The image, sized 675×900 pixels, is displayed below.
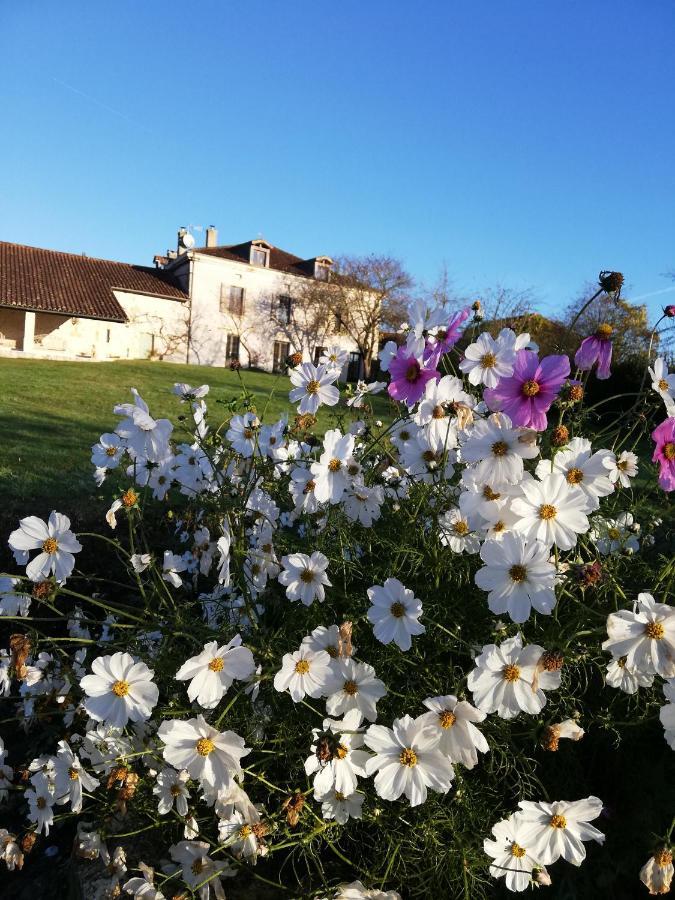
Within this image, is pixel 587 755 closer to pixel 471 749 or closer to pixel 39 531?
pixel 471 749

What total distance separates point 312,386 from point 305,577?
53cm

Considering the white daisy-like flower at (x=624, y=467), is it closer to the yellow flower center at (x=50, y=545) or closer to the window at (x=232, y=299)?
the yellow flower center at (x=50, y=545)

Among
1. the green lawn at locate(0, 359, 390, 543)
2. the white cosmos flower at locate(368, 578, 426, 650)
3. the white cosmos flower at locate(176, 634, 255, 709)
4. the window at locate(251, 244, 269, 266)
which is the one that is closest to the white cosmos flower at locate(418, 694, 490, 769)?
the white cosmos flower at locate(368, 578, 426, 650)

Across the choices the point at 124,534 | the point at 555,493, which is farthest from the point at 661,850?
the point at 124,534

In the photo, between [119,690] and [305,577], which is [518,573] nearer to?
[305,577]

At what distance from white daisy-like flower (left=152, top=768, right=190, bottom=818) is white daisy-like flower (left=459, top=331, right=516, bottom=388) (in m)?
1.14

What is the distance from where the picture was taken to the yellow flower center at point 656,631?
109cm

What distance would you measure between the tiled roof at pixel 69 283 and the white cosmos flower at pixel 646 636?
23.3m

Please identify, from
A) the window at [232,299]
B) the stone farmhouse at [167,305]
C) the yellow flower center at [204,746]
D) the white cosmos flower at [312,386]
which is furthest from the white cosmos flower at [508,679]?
the window at [232,299]

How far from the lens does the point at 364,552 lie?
6.16 ft

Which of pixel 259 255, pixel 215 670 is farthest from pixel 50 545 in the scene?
pixel 259 255

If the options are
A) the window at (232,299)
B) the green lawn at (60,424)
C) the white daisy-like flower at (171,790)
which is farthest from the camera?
the window at (232,299)

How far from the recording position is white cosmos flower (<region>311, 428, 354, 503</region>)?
4.80 feet

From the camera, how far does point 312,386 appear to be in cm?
169
